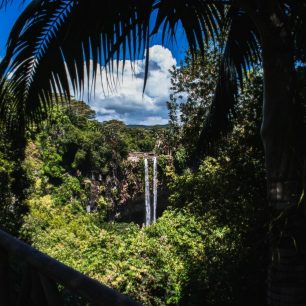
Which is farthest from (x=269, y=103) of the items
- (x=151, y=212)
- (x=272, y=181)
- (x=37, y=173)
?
(x=151, y=212)

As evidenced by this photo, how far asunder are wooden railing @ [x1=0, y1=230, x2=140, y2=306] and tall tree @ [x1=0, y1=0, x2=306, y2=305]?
99 centimetres

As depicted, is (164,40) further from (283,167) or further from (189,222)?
(189,222)

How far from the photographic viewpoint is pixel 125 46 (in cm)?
215

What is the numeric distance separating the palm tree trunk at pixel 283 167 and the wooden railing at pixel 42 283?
1796 millimetres

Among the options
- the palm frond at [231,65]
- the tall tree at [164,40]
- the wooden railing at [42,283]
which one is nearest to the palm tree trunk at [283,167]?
the tall tree at [164,40]

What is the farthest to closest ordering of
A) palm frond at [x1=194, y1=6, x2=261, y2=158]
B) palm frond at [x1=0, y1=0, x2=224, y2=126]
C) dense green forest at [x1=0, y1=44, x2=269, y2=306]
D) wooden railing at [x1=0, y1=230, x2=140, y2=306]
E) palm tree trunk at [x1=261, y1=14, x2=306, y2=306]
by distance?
dense green forest at [x1=0, y1=44, x2=269, y2=306] → palm frond at [x1=194, y1=6, x2=261, y2=158] → palm tree trunk at [x1=261, y1=14, x2=306, y2=306] → palm frond at [x1=0, y1=0, x2=224, y2=126] → wooden railing at [x1=0, y1=230, x2=140, y2=306]

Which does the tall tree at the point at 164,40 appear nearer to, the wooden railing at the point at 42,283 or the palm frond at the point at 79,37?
the palm frond at the point at 79,37

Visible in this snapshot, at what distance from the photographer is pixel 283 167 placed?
2740 mm

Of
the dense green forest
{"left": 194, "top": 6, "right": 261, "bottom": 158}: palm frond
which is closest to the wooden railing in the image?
the dense green forest

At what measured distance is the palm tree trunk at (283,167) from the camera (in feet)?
8.61

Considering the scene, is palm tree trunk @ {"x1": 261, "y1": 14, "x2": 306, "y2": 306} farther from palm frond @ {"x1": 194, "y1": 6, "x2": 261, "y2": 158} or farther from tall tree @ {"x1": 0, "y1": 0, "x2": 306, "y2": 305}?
palm frond @ {"x1": 194, "y1": 6, "x2": 261, "y2": 158}

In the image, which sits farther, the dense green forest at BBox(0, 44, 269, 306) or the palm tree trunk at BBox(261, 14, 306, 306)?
the dense green forest at BBox(0, 44, 269, 306)

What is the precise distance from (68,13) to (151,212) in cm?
2554

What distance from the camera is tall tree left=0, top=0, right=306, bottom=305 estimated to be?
2135 mm
